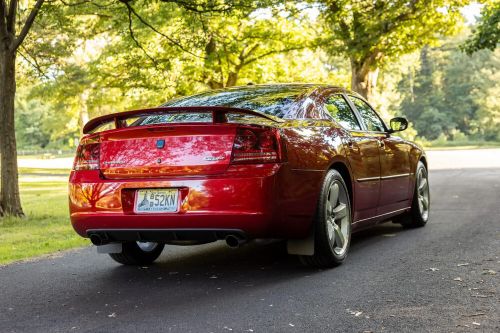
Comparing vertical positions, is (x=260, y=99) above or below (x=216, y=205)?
above

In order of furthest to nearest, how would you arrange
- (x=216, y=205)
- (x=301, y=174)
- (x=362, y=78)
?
(x=362, y=78) < (x=301, y=174) < (x=216, y=205)

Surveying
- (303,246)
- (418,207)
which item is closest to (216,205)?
(303,246)

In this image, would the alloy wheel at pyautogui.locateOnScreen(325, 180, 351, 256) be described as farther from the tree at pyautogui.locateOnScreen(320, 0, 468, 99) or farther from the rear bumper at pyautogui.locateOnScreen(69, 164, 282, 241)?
the tree at pyautogui.locateOnScreen(320, 0, 468, 99)

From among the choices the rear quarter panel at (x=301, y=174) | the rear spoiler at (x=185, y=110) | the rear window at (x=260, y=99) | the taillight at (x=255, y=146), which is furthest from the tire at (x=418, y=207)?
the taillight at (x=255, y=146)

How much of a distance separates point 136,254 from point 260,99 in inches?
71.7

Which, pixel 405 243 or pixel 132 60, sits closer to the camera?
pixel 405 243

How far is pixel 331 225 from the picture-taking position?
5.34 metres

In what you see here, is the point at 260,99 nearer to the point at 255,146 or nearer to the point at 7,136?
the point at 255,146

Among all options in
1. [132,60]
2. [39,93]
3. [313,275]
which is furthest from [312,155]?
[39,93]

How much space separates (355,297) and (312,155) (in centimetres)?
121

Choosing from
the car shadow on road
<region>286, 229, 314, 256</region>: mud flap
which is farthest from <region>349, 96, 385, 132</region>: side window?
<region>286, 229, 314, 256</region>: mud flap

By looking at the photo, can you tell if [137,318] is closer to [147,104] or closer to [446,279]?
[446,279]

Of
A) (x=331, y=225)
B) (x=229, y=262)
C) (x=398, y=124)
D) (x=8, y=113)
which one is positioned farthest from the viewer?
(x=8, y=113)

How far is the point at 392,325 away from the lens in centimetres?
363
